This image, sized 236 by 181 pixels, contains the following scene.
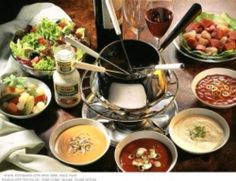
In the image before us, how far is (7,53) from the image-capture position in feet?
6.36

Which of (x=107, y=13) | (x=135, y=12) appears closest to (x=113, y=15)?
(x=107, y=13)

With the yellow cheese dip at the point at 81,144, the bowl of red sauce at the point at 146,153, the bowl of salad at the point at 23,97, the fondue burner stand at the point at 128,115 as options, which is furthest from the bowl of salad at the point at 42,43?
the bowl of red sauce at the point at 146,153

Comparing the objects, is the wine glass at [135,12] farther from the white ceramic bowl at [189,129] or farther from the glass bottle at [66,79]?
the white ceramic bowl at [189,129]

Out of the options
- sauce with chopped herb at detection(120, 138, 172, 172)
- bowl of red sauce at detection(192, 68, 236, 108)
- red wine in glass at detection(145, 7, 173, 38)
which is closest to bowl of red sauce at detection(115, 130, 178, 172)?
sauce with chopped herb at detection(120, 138, 172, 172)

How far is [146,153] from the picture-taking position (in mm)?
1510

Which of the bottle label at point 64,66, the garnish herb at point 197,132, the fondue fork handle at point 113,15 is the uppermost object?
the fondue fork handle at point 113,15

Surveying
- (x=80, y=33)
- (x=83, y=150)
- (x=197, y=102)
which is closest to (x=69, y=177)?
(x=83, y=150)

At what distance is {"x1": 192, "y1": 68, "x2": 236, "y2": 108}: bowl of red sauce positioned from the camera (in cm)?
169

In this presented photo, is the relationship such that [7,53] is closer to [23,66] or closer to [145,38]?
[23,66]

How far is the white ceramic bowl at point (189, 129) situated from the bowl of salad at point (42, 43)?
1.32ft

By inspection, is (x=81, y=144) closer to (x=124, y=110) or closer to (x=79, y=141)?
(x=79, y=141)

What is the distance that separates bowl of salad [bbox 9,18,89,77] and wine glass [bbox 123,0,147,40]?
6.8 inches

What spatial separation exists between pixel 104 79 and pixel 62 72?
0.51ft

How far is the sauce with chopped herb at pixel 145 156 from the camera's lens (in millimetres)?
1474
